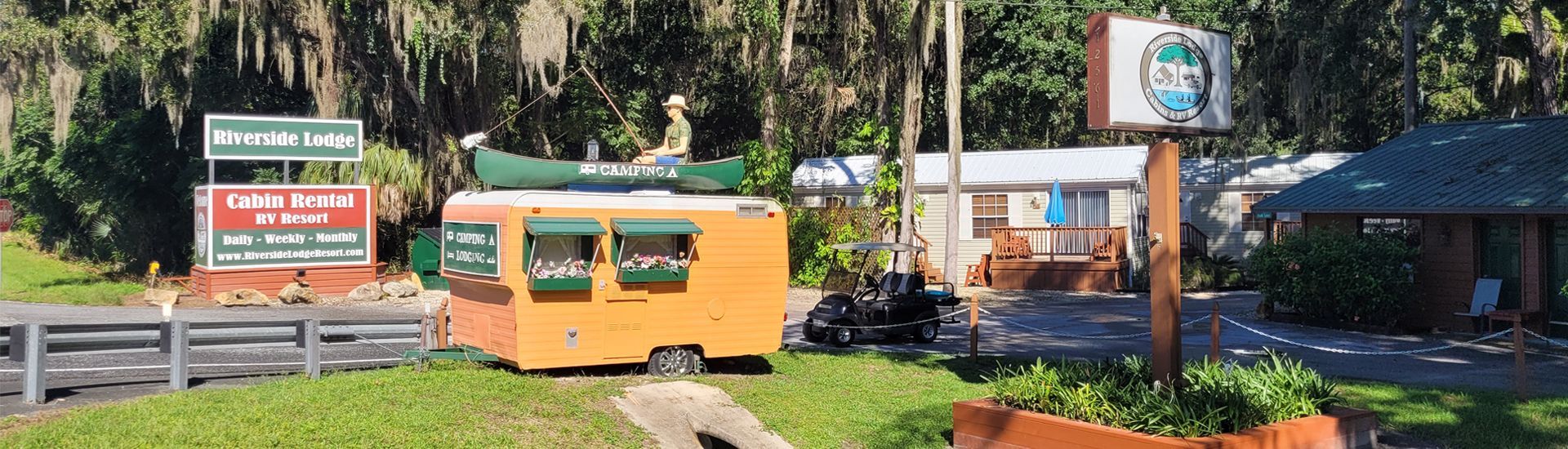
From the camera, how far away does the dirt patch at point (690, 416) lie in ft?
32.4

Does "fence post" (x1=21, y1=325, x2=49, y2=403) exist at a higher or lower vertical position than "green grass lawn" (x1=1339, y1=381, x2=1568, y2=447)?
higher

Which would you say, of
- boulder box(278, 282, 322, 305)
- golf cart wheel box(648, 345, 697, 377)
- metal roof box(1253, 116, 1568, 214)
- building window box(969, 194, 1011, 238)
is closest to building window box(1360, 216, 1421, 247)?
metal roof box(1253, 116, 1568, 214)

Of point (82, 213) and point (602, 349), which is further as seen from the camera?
point (82, 213)

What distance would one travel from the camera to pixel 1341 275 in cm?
1944

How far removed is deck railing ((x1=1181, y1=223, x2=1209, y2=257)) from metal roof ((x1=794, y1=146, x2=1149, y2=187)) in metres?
2.57

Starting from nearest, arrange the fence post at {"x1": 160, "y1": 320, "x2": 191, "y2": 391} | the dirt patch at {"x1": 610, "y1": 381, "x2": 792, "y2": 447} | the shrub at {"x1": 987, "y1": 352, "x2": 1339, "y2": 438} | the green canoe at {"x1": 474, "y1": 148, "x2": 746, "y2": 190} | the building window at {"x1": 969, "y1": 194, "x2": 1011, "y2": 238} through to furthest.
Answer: the shrub at {"x1": 987, "y1": 352, "x2": 1339, "y2": 438} → the dirt patch at {"x1": 610, "y1": 381, "x2": 792, "y2": 447} → the fence post at {"x1": 160, "y1": 320, "x2": 191, "y2": 391} → the green canoe at {"x1": 474, "y1": 148, "x2": 746, "y2": 190} → the building window at {"x1": 969, "y1": 194, "x2": 1011, "y2": 238}

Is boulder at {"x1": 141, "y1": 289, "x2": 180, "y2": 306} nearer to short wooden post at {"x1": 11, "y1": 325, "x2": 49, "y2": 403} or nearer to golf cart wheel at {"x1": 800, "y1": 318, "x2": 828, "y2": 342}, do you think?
golf cart wheel at {"x1": 800, "y1": 318, "x2": 828, "y2": 342}

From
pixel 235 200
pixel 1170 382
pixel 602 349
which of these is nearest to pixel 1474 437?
pixel 1170 382

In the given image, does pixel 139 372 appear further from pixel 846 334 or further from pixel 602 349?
pixel 846 334

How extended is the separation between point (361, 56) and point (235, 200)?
722 cm

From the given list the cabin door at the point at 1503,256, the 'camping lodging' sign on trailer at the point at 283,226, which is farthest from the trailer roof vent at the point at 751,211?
the 'camping lodging' sign on trailer at the point at 283,226

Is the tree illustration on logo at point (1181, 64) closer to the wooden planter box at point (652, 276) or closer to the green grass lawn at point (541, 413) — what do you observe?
the green grass lawn at point (541, 413)

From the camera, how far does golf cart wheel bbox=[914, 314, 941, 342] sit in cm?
1861

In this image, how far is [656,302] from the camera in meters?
12.3
